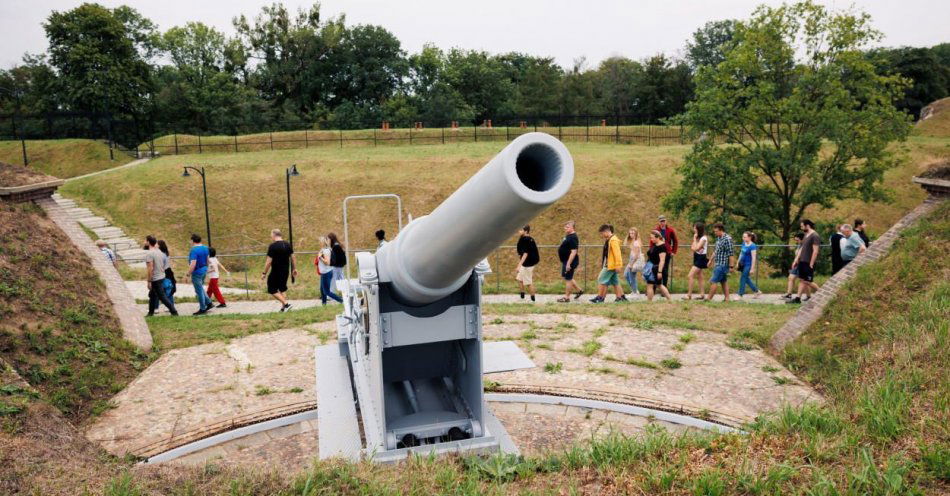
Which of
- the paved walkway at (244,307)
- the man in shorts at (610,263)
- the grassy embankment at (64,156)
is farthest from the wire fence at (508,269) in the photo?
the grassy embankment at (64,156)

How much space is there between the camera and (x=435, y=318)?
16.4 feet

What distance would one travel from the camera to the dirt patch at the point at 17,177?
10.4 m

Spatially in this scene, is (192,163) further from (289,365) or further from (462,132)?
(289,365)

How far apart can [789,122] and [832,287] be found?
13.0m

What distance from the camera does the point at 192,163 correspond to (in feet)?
119

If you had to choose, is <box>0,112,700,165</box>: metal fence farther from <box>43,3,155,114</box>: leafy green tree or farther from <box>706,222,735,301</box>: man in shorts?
<box>706,222,735,301</box>: man in shorts

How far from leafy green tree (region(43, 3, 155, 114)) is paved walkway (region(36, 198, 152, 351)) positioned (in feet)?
148

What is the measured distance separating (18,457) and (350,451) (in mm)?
2282

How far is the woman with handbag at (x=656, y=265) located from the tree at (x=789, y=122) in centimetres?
833

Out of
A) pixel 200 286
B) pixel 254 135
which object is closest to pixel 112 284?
pixel 200 286

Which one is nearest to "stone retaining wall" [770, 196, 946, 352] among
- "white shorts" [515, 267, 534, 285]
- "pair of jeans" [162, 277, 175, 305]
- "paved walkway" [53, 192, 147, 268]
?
"white shorts" [515, 267, 534, 285]

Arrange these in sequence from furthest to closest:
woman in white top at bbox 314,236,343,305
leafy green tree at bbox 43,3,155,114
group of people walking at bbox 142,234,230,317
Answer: leafy green tree at bbox 43,3,155,114 < woman in white top at bbox 314,236,343,305 < group of people walking at bbox 142,234,230,317

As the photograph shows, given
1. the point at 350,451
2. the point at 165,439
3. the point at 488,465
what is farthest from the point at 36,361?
the point at 488,465

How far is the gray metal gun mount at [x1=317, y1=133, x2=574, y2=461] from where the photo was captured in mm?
3355
